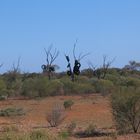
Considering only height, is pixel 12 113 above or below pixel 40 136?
above

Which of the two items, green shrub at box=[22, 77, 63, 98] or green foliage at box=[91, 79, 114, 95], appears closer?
green foliage at box=[91, 79, 114, 95]

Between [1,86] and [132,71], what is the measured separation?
46.5m

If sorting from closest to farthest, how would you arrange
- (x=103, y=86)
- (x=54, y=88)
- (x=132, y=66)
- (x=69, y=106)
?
(x=69, y=106) < (x=54, y=88) < (x=103, y=86) < (x=132, y=66)

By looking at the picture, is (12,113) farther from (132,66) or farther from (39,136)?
(132,66)

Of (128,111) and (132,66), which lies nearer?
(128,111)

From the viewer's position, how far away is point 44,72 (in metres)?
94.9

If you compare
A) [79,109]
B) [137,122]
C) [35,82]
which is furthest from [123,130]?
[35,82]

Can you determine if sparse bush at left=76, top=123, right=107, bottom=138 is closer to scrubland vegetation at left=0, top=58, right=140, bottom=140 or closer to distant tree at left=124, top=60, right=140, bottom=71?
scrubland vegetation at left=0, top=58, right=140, bottom=140

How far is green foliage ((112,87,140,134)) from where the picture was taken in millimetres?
24188

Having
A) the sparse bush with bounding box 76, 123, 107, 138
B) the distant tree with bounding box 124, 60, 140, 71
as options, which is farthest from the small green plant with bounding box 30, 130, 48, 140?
the distant tree with bounding box 124, 60, 140, 71

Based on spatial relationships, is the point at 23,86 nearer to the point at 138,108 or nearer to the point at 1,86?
the point at 1,86

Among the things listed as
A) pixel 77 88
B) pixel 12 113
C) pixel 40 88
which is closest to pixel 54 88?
pixel 40 88

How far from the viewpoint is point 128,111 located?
79.8 ft

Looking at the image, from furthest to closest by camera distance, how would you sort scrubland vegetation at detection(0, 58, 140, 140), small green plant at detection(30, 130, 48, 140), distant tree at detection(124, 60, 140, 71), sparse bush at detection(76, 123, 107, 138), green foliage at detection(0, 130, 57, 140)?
distant tree at detection(124, 60, 140, 71)
sparse bush at detection(76, 123, 107, 138)
scrubland vegetation at detection(0, 58, 140, 140)
small green plant at detection(30, 130, 48, 140)
green foliage at detection(0, 130, 57, 140)
